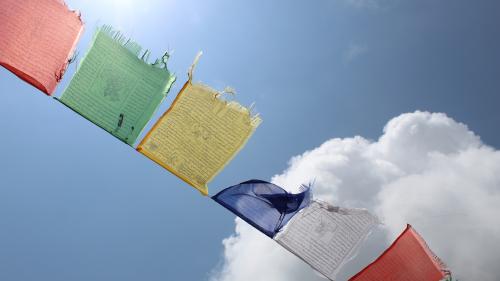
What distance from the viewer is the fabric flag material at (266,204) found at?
656 cm

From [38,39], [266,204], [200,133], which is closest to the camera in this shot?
[38,39]

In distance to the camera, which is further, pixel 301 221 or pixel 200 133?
pixel 301 221

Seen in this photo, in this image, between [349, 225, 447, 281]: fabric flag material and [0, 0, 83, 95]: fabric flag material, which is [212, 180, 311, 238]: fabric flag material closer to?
[349, 225, 447, 281]: fabric flag material

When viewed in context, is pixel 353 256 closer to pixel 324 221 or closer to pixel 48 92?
pixel 324 221

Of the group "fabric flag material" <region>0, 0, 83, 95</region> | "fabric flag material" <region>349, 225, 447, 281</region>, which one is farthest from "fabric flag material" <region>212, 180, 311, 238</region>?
"fabric flag material" <region>0, 0, 83, 95</region>

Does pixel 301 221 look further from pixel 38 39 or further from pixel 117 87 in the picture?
pixel 38 39

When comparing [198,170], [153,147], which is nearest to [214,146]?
[198,170]

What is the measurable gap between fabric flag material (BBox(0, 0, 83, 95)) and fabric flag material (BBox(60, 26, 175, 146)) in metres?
0.28

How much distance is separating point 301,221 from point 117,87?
126 inches

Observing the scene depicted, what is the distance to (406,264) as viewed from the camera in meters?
6.86

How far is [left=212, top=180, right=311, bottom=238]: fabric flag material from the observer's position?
656cm

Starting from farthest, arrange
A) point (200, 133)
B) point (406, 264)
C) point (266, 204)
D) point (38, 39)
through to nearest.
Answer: point (406, 264), point (266, 204), point (200, 133), point (38, 39)

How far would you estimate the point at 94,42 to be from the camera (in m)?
5.80

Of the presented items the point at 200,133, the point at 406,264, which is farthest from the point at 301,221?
the point at 200,133
